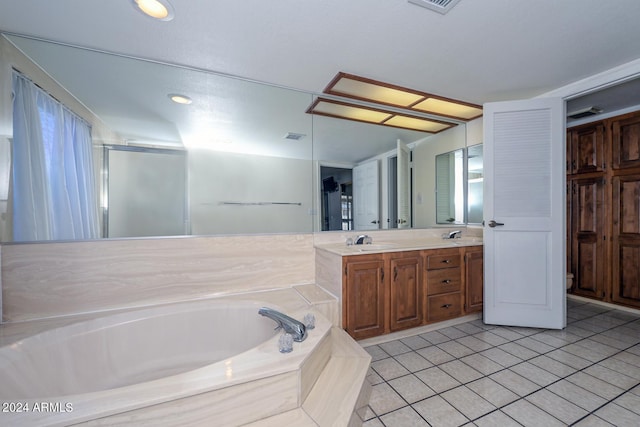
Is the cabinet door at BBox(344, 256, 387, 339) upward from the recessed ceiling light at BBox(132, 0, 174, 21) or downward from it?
downward

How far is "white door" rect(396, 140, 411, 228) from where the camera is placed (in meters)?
2.85

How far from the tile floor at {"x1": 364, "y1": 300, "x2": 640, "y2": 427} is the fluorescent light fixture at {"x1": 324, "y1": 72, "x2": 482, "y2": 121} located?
2271 millimetres

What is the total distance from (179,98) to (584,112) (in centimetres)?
423

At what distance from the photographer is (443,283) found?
7.80 ft

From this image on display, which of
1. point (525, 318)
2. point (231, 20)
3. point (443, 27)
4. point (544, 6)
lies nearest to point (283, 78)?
point (231, 20)

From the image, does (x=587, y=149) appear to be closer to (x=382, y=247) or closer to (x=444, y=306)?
(x=444, y=306)

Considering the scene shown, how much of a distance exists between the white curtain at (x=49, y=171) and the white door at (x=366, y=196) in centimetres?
213

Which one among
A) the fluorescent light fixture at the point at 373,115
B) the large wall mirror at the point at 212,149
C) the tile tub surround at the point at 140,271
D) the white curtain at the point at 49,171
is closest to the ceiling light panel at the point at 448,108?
the fluorescent light fixture at the point at 373,115

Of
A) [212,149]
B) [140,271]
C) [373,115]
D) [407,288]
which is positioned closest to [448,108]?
[373,115]

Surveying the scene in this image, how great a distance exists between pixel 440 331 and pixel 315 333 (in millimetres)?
1544

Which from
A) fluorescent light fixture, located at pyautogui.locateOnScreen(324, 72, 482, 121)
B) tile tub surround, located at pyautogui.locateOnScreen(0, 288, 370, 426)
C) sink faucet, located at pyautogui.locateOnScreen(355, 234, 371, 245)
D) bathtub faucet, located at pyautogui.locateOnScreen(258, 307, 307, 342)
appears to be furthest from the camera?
sink faucet, located at pyautogui.locateOnScreen(355, 234, 371, 245)

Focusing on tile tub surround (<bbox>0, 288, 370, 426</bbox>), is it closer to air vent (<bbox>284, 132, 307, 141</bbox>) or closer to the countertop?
the countertop

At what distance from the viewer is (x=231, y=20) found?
155 centimetres

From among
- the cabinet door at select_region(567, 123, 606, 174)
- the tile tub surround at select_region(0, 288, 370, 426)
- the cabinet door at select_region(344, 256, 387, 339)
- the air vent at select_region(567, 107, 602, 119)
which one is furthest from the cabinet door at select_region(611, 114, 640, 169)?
the tile tub surround at select_region(0, 288, 370, 426)
